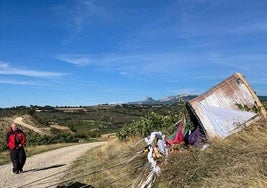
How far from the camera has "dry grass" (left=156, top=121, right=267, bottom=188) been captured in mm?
7546

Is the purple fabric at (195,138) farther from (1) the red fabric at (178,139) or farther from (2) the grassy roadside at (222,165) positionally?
(2) the grassy roadside at (222,165)

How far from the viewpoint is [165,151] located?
432 inches

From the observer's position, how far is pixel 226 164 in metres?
8.57

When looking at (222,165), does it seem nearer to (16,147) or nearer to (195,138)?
(195,138)

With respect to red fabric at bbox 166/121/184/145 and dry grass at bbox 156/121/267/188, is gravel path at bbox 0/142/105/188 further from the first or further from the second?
dry grass at bbox 156/121/267/188

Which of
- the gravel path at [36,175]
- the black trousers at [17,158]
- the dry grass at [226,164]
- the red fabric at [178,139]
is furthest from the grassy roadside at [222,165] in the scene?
the black trousers at [17,158]

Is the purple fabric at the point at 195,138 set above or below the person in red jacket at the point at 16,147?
below

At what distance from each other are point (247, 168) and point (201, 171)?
3.94ft

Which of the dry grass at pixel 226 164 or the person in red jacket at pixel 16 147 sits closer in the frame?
the dry grass at pixel 226 164

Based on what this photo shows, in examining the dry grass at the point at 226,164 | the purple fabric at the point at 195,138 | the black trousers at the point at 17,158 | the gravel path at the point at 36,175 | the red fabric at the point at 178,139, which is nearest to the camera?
the dry grass at the point at 226,164

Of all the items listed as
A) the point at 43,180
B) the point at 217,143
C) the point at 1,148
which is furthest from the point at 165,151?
the point at 1,148

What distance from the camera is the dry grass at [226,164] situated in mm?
7546

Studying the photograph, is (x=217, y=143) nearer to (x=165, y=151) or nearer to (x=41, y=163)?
(x=165, y=151)

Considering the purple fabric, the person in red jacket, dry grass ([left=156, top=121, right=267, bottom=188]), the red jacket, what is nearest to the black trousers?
the person in red jacket
